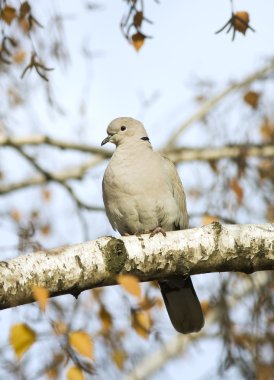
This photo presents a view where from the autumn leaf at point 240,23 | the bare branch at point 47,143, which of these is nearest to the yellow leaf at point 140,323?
the autumn leaf at point 240,23

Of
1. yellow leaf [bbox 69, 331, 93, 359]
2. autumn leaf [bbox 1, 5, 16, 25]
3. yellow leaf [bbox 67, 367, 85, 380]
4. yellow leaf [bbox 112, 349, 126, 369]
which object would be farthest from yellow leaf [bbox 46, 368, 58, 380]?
autumn leaf [bbox 1, 5, 16, 25]

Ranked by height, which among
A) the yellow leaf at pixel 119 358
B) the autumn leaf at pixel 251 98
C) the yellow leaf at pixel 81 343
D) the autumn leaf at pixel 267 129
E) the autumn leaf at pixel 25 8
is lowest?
the yellow leaf at pixel 119 358

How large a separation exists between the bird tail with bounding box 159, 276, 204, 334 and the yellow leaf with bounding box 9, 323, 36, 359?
1.30 m

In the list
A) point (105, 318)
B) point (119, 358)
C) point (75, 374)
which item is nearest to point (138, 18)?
point (75, 374)

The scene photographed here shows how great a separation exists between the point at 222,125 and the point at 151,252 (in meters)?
2.36

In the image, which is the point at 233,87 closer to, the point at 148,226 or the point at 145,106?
the point at 145,106

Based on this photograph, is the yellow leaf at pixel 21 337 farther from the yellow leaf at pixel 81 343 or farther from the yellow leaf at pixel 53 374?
the yellow leaf at pixel 53 374

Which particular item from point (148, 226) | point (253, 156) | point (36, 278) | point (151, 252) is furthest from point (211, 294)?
point (253, 156)

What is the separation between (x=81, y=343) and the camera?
2.74 m

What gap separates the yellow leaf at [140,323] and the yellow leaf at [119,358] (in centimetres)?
62

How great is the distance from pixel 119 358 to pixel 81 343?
156 centimetres

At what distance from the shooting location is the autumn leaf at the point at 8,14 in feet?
10.6

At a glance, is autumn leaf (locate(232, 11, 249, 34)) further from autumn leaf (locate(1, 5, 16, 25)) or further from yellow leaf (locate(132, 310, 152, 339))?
yellow leaf (locate(132, 310, 152, 339))

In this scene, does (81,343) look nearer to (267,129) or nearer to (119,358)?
(119,358)
